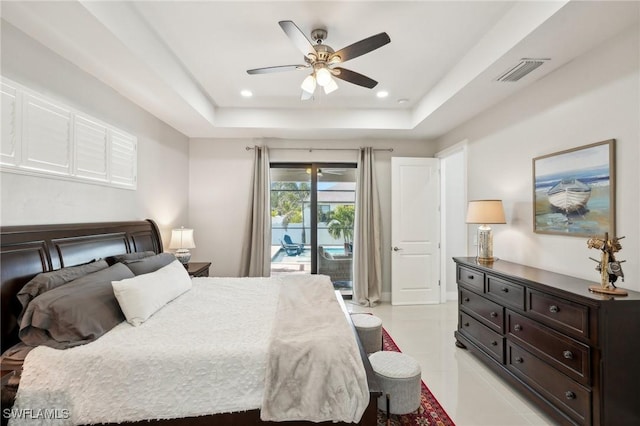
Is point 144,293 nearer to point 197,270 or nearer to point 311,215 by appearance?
point 197,270

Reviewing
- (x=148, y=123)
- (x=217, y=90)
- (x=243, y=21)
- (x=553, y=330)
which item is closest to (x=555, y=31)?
(x=553, y=330)

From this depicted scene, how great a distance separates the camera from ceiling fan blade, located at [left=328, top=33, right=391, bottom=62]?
192 centimetres

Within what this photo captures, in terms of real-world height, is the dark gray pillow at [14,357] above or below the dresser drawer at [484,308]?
above

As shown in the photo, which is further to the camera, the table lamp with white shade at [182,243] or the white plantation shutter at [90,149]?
the table lamp with white shade at [182,243]

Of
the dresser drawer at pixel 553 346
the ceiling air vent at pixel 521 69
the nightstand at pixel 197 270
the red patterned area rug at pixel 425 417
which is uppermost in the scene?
the ceiling air vent at pixel 521 69

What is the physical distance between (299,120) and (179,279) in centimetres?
267

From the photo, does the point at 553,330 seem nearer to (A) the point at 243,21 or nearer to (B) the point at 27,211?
(A) the point at 243,21

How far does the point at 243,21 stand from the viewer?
7.41 ft

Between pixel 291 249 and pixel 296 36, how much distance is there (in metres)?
3.42

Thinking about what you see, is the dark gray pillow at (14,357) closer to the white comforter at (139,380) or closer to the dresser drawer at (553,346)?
the white comforter at (139,380)

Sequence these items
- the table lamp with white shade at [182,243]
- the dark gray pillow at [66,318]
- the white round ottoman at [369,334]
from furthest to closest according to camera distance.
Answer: the table lamp with white shade at [182,243], the white round ottoman at [369,334], the dark gray pillow at [66,318]

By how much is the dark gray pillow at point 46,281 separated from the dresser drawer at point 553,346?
329cm

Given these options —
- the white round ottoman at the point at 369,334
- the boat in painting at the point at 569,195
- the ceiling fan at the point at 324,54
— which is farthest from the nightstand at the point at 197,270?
the boat in painting at the point at 569,195

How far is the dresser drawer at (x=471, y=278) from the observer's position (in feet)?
9.00
